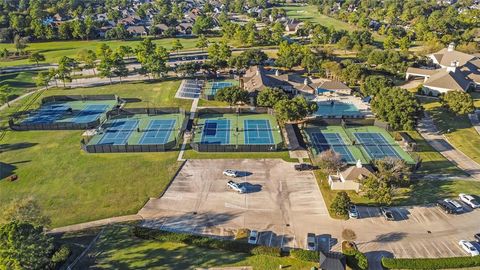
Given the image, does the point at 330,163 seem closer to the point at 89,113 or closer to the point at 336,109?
the point at 336,109

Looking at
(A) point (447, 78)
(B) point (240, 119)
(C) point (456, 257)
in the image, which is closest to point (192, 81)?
(B) point (240, 119)

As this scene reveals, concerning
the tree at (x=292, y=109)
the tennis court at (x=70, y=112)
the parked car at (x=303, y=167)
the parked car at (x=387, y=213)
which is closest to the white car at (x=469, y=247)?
the parked car at (x=387, y=213)

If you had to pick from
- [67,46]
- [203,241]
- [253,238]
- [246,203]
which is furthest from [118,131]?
[67,46]

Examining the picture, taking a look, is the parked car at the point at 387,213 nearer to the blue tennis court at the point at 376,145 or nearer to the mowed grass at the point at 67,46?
the blue tennis court at the point at 376,145

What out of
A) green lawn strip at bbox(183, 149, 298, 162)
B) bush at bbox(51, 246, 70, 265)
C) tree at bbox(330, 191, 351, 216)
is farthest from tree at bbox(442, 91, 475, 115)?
bush at bbox(51, 246, 70, 265)

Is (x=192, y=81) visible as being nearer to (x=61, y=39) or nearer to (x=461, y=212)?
(x=461, y=212)

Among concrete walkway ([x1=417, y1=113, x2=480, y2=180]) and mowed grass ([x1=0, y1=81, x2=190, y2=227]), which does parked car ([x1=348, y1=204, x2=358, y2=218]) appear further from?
mowed grass ([x1=0, y1=81, x2=190, y2=227])
